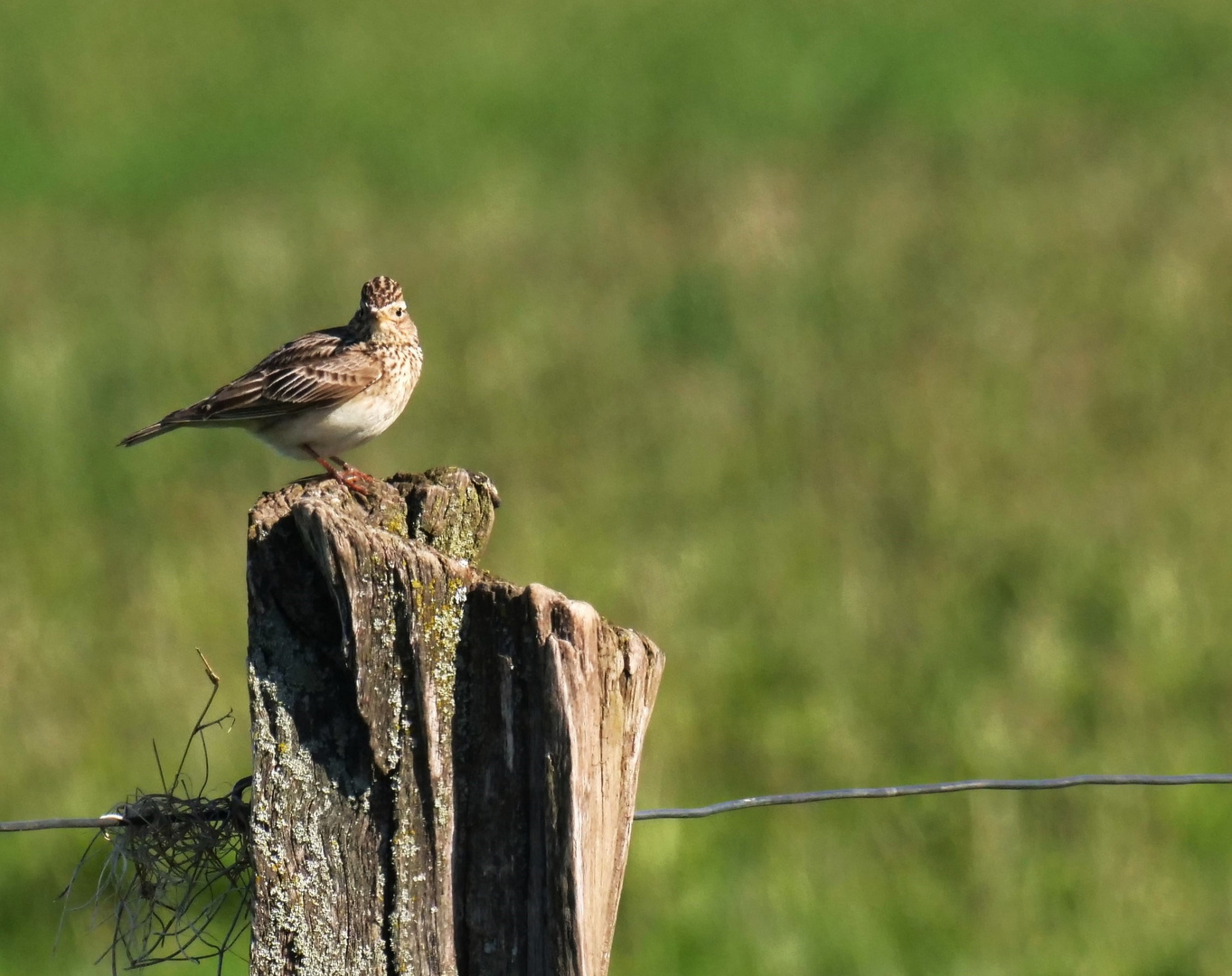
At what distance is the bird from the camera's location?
6.81 metres

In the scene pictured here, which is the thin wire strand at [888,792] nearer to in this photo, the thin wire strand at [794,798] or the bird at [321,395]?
the thin wire strand at [794,798]

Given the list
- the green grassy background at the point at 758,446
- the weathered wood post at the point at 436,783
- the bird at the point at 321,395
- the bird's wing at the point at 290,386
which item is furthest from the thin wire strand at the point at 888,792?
the green grassy background at the point at 758,446

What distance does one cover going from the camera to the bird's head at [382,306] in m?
7.27

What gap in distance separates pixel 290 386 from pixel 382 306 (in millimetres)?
668

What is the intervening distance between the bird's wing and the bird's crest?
0.33m

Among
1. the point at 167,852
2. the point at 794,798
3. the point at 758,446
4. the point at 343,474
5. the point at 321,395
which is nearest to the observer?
the point at 167,852

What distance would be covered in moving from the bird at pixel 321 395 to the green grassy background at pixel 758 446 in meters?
3.13

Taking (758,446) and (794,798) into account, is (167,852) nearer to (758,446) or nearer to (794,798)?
(794,798)

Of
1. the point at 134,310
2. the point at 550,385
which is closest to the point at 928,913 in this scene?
the point at 550,385

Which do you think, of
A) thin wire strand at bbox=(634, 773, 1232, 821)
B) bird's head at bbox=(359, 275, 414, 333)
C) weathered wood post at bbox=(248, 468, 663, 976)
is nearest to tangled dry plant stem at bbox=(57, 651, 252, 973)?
weathered wood post at bbox=(248, 468, 663, 976)

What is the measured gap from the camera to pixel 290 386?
6.80 metres

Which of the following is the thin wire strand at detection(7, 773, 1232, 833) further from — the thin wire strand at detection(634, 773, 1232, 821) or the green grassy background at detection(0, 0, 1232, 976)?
the green grassy background at detection(0, 0, 1232, 976)

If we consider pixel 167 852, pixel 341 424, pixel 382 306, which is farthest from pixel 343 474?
pixel 167 852

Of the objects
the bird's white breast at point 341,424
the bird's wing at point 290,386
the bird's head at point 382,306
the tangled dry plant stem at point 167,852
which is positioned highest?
the bird's head at point 382,306
